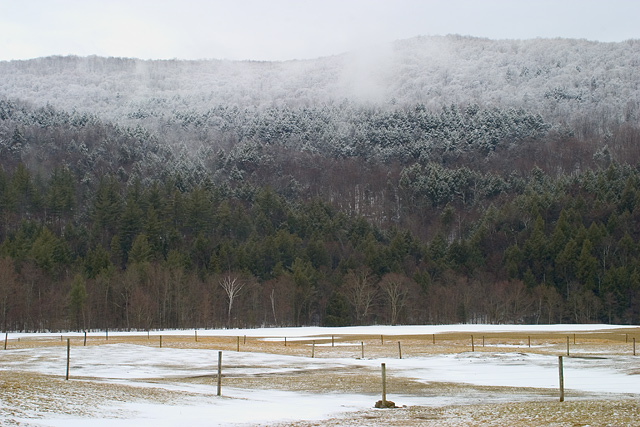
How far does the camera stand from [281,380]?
39219mm

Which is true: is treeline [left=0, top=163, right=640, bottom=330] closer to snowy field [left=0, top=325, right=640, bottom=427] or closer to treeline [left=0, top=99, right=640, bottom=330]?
treeline [left=0, top=99, right=640, bottom=330]

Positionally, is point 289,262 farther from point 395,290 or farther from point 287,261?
point 395,290

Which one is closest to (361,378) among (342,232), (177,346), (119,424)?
(119,424)

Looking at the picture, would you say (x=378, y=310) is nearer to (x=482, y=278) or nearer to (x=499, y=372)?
(x=482, y=278)

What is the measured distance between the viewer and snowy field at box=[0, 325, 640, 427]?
939 inches

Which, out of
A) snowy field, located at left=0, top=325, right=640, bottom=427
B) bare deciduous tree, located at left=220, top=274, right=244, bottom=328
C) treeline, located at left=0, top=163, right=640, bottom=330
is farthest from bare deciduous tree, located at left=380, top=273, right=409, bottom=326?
snowy field, located at left=0, top=325, right=640, bottom=427

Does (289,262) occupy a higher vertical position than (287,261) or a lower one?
lower

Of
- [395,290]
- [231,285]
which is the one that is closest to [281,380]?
[231,285]

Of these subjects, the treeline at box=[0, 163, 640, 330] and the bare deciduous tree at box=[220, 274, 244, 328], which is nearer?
the treeline at box=[0, 163, 640, 330]

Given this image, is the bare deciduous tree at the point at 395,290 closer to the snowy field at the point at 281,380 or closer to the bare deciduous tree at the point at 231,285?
the bare deciduous tree at the point at 231,285

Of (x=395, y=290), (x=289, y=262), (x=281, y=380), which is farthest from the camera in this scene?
(x=289, y=262)

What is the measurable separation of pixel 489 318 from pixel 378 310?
2080cm

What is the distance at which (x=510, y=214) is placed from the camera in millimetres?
176125

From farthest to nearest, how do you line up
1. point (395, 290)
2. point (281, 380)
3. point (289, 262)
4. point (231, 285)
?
point (289, 262)
point (395, 290)
point (231, 285)
point (281, 380)
